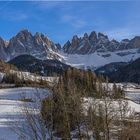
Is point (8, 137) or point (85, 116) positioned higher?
point (85, 116)

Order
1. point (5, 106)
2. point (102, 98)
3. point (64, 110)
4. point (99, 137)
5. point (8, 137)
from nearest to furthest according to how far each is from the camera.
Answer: point (64, 110) → point (99, 137) → point (102, 98) → point (8, 137) → point (5, 106)

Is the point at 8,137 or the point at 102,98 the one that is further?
the point at 8,137

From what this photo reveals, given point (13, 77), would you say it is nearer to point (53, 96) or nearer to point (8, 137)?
point (8, 137)

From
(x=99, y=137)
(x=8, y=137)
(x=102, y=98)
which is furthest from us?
(x=8, y=137)

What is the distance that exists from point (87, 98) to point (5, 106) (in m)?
57.5

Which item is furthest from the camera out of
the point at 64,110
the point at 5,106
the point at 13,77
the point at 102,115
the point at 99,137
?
the point at 13,77

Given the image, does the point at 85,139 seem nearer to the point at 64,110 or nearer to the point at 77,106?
the point at 77,106

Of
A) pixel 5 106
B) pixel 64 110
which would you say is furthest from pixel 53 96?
pixel 5 106

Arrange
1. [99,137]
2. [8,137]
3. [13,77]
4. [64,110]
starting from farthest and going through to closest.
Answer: [13,77], [8,137], [99,137], [64,110]

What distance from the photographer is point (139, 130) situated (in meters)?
38.7

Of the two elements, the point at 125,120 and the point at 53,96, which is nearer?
the point at 53,96

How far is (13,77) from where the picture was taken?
19975 centimetres

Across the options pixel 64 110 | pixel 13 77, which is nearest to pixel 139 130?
pixel 64 110

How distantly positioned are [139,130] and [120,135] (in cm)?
259
